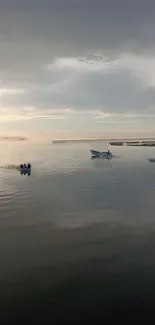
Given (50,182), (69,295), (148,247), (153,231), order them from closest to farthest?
(69,295), (148,247), (153,231), (50,182)

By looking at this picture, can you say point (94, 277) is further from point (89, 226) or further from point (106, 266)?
point (89, 226)

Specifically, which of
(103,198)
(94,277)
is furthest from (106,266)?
(103,198)

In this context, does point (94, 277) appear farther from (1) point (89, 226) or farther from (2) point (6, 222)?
(2) point (6, 222)

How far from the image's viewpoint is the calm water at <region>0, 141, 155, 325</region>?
47.6 ft

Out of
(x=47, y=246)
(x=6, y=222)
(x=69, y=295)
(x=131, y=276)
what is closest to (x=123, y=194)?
(x=6, y=222)

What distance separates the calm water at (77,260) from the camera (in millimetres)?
14516

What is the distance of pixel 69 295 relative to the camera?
15.8 m

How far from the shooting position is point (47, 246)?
23078 mm

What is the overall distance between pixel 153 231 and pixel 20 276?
1286cm

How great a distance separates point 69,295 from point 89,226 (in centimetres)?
1229

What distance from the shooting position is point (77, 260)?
793 inches

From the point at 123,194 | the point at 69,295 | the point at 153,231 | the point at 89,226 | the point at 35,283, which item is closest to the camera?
the point at 69,295

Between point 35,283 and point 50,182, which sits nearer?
point 35,283

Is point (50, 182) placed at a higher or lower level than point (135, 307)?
higher
